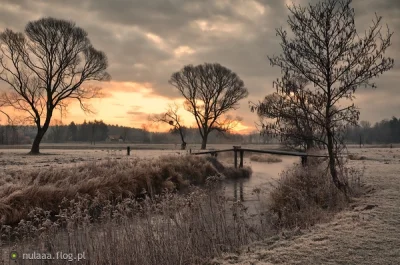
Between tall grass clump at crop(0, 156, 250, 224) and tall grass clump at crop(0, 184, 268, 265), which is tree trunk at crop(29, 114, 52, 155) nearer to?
tall grass clump at crop(0, 156, 250, 224)

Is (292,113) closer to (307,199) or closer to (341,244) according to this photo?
(307,199)

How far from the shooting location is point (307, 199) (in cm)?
980

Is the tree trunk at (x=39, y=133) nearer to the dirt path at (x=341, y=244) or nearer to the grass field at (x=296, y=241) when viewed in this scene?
the grass field at (x=296, y=241)

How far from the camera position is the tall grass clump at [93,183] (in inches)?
407

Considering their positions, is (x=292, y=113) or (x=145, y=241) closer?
(x=145, y=241)

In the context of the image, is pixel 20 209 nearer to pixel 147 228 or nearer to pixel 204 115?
pixel 147 228

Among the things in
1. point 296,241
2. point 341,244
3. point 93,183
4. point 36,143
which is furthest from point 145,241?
point 36,143

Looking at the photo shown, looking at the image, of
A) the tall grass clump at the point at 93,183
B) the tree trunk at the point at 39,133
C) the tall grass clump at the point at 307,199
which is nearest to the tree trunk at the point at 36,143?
the tree trunk at the point at 39,133

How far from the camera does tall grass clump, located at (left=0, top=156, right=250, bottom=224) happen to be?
10333 millimetres

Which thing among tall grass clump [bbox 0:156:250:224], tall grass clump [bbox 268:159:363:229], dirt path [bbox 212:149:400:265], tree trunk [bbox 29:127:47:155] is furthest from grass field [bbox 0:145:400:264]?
tree trunk [bbox 29:127:47:155]

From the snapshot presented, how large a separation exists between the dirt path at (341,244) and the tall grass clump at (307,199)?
0.74 metres

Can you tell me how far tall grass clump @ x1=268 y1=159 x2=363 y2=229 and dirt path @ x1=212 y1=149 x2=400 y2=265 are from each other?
2.44 feet

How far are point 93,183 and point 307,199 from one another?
8220mm

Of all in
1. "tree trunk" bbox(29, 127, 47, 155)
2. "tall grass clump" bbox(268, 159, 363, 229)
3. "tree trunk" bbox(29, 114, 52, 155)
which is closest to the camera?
"tall grass clump" bbox(268, 159, 363, 229)
